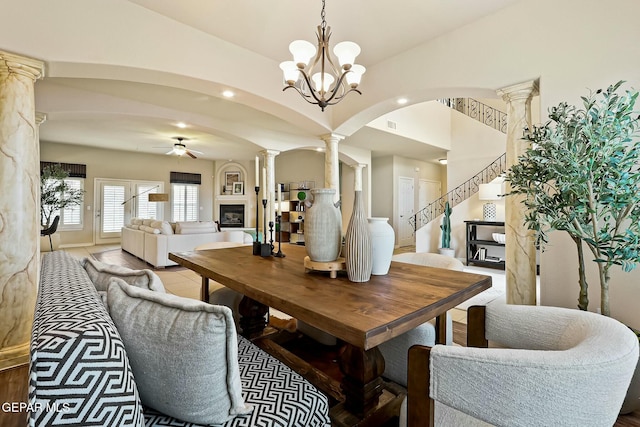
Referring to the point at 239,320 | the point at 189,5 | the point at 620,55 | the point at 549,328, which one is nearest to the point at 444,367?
the point at 549,328

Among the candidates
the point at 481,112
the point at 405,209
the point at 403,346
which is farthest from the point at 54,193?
the point at 481,112

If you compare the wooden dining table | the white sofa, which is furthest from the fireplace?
the wooden dining table

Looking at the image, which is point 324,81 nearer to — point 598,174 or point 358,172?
point 598,174

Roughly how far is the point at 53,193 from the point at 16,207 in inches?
241

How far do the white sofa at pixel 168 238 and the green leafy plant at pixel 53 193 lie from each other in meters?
2.04

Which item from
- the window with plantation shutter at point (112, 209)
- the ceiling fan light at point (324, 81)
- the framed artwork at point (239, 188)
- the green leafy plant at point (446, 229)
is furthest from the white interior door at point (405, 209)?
the window with plantation shutter at point (112, 209)

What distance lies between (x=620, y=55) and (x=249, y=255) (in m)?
3.20

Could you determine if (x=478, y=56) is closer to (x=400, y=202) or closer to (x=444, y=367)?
(x=444, y=367)

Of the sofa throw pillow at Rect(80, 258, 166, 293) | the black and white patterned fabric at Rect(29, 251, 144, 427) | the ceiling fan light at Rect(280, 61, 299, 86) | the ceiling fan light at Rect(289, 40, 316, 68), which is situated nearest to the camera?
the black and white patterned fabric at Rect(29, 251, 144, 427)

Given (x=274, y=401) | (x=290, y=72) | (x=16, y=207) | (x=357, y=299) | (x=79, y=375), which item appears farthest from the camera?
(x=290, y=72)

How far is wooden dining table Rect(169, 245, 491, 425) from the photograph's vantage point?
39.4 inches

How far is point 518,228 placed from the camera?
2660mm

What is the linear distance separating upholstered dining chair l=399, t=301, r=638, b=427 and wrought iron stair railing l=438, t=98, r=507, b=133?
23.8 feet

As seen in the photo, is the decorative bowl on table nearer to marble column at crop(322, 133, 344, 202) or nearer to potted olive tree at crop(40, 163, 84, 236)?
marble column at crop(322, 133, 344, 202)
